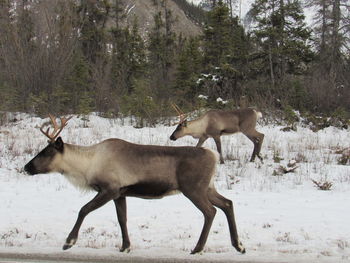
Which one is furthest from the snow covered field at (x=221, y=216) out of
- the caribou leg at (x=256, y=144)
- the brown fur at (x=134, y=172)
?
the brown fur at (x=134, y=172)

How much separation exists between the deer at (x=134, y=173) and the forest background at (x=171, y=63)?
11514mm

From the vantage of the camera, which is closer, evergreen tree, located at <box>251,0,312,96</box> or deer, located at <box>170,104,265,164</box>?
deer, located at <box>170,104,265,164</box>

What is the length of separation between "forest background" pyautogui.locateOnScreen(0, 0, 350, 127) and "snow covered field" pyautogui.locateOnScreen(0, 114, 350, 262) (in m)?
6.91

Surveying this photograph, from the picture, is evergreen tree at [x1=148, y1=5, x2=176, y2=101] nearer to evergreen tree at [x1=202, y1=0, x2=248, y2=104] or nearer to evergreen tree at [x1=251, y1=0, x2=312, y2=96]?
evergreen tree at [x1=202, y1=0, x2=248, y2=104]

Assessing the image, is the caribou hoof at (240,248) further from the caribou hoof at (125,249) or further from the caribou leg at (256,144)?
the caribou leg at (256,144)

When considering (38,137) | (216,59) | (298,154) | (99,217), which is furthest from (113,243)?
(216,59)

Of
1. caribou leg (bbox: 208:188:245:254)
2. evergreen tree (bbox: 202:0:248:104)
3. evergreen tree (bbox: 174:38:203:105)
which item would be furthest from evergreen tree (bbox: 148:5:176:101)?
caribou leg (bbox: 208:188:245:254)

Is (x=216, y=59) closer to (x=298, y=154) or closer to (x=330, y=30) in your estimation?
(x=330, y=30)

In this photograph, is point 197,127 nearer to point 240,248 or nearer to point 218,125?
point 218,125

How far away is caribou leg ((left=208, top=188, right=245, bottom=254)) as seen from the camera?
495 centimetres

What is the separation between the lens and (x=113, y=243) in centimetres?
542

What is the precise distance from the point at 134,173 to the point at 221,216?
2172 mm

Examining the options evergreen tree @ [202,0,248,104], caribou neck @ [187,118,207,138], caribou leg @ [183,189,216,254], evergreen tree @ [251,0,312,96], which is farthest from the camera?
evergreen tree @ [251,0,312,96]

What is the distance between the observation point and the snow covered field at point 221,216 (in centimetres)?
512
